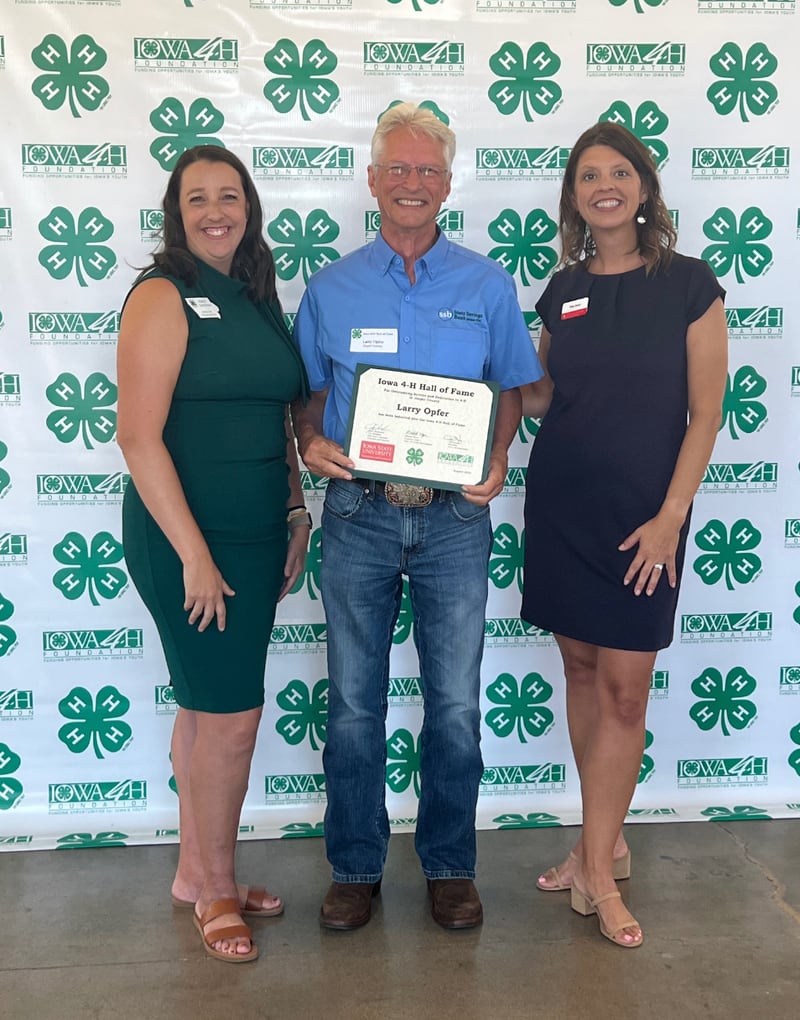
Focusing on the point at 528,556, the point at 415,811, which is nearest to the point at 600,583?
the point at 528,556

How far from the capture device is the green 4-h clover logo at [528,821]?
311 cm

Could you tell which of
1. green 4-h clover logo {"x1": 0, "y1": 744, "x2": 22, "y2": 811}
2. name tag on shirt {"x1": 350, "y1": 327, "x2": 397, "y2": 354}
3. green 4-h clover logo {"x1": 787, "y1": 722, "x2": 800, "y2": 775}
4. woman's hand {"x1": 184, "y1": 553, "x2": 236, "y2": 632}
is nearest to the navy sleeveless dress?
name tag on shirt {"x1": 350, "y1": 327, "x2": 397, "y2": 354}

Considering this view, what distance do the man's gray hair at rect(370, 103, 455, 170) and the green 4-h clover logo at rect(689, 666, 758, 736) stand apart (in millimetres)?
1885

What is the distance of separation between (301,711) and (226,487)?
118 cm

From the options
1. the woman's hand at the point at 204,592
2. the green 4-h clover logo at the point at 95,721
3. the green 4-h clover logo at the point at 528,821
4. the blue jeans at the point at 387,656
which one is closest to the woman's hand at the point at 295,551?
the blue jeans at the point at 387,656

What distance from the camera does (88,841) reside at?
299 centimetres

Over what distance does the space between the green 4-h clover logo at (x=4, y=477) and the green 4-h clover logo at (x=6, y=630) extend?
322 mm

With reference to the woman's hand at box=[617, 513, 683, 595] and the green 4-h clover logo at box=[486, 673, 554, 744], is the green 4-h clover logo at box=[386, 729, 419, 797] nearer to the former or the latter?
the green 4-h clover logo at box=[486, 673, 554, 744]

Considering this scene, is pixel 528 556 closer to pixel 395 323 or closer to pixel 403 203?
pixel 395 323

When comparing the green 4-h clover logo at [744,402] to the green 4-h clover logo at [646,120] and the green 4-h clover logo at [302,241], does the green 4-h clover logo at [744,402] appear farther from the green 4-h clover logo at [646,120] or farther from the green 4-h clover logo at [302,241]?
the green 4-h clover logo at [302,241]

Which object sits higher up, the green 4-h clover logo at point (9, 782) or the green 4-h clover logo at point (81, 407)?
the green 4-h clover logo at point (81, 407)

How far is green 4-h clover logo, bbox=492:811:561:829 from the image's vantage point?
311 centimetres

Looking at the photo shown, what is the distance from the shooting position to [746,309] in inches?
122

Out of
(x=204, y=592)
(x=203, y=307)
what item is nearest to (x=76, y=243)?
(x=203, y=307)
